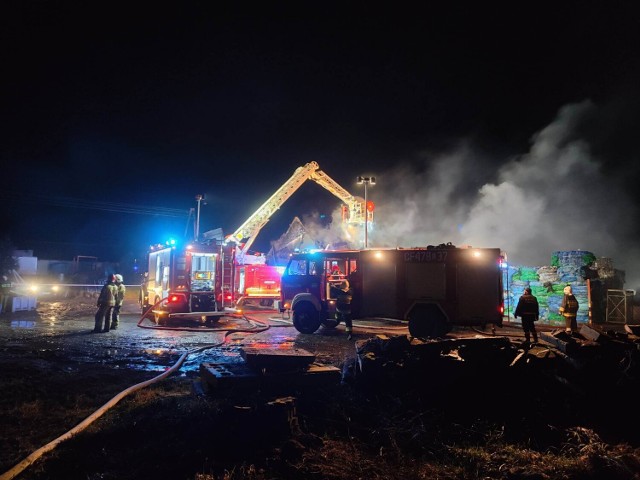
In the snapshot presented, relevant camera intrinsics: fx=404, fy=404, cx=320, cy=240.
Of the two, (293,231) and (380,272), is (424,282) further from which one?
(293,231)

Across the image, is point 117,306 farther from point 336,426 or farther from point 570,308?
point 570,308

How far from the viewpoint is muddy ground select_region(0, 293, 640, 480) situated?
3.51 m

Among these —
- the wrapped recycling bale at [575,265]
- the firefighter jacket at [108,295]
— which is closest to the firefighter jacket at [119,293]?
the firefighter jacket at [108,295]

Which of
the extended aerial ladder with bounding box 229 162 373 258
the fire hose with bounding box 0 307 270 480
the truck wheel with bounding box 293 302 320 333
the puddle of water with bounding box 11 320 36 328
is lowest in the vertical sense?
the puddle of water with bounding box 11 320 36 328

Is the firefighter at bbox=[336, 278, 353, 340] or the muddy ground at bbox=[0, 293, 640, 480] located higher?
the firefighter at bbox=[336, 278, 353, 340]

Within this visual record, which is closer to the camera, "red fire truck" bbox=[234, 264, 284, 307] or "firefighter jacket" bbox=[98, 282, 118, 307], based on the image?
"firefighter jacket" bbox=[98, 282, 118, 307]

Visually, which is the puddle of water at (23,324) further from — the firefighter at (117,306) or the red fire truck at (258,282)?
the red fire truck at (258,282)

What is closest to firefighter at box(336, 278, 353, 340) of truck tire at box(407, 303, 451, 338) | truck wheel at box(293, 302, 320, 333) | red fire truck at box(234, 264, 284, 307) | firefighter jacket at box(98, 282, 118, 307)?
truck wheel at box(293, 302, 320, 333)

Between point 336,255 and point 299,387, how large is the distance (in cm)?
694

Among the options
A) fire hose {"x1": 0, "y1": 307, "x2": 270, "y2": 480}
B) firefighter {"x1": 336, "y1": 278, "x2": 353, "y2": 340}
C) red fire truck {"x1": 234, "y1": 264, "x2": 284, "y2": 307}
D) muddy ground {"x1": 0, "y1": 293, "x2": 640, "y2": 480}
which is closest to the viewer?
fire hose {"x1": 0, "y1": 307, "x2": 270, "y2": 480}

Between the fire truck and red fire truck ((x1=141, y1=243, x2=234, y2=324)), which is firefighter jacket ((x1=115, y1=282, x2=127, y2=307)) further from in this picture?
the fire truck

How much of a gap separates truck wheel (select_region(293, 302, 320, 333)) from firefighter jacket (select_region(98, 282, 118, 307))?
520 cm

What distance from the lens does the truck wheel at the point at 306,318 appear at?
11695 millimetres

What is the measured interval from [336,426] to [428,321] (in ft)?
21.4
